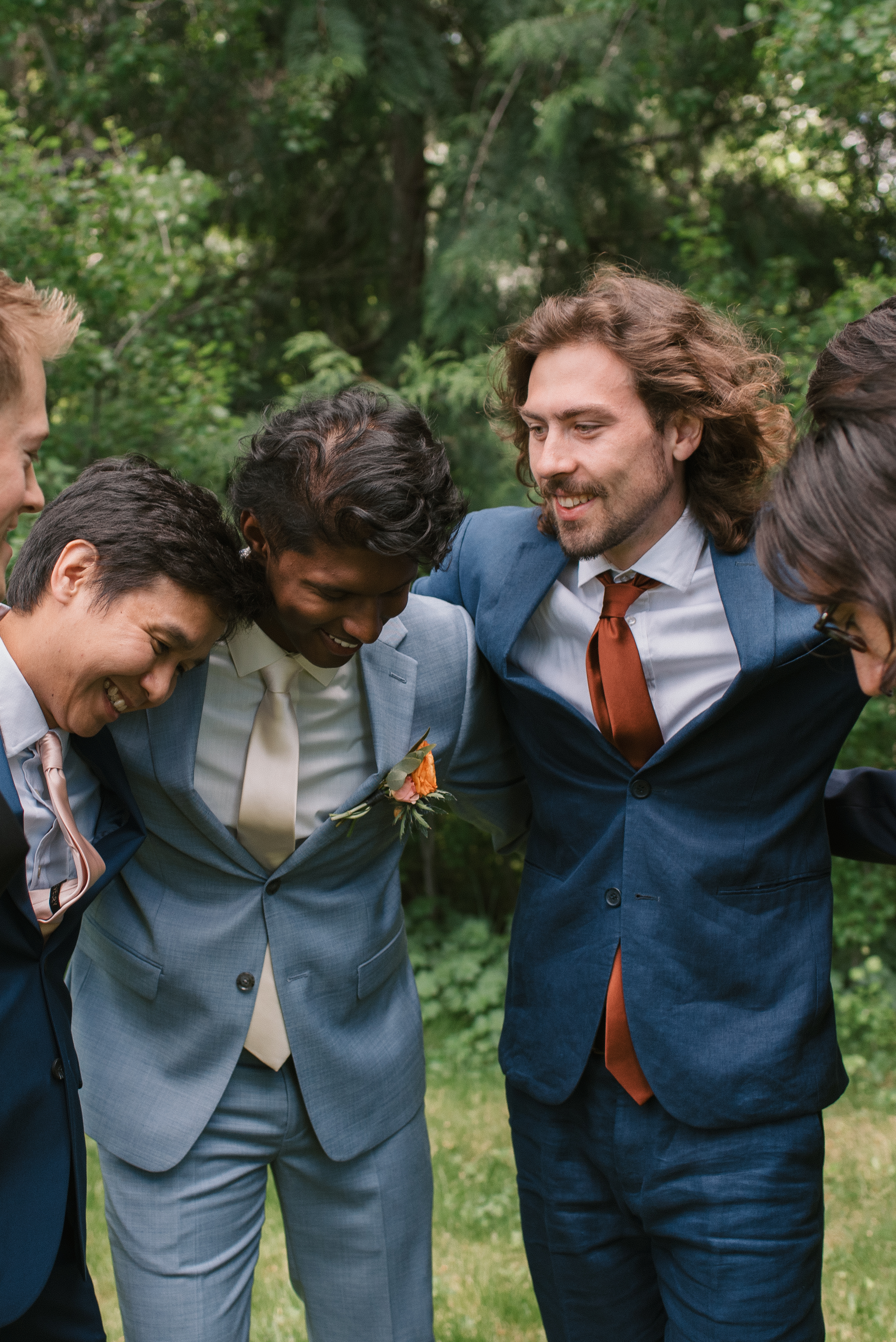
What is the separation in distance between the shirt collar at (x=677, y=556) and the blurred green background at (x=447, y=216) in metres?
2.57

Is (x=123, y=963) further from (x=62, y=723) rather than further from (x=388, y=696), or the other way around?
Answer: (x=388, y=696)

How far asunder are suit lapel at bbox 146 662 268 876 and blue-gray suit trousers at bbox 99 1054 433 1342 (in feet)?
1.66

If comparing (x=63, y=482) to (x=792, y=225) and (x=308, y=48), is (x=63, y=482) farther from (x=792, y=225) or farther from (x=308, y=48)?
(x=792, y=225)

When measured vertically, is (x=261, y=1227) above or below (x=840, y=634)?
below

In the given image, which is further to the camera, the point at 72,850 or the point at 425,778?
the point at 425,778

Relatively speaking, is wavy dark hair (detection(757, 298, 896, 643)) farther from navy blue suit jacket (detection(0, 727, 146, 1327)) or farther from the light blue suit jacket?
navy blue suit jacket (detection(0, 727, 146, 1327))

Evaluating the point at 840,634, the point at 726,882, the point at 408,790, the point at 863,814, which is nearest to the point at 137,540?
the point at 408,790

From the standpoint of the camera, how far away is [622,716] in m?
2.40

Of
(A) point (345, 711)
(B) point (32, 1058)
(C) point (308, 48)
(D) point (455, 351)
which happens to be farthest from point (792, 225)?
(B) point (32, 1058)

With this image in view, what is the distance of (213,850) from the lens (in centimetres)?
231

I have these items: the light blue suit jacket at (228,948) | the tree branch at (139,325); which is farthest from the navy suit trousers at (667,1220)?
the tree branch at (139,325)

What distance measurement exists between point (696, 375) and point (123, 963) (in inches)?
66.8

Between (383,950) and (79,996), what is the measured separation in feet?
2.15

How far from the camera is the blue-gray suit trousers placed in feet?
7.66
